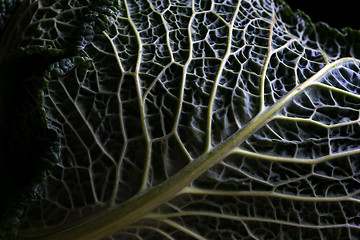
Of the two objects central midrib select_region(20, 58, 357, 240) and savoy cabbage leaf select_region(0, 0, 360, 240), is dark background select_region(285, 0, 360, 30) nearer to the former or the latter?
savoy cabbage leaf select_region(0, 0, 360, 240)

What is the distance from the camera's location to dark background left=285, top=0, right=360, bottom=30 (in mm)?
4180

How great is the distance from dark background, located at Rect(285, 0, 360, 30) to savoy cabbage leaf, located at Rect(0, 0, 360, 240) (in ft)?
6.80

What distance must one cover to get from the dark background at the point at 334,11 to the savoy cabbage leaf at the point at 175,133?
2.07 metres

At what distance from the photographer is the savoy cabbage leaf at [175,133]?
2.18 metres

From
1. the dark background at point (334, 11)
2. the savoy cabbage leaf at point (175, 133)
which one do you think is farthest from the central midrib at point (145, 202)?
the dark background at point (334, 11)

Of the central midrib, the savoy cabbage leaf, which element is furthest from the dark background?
the central midrib

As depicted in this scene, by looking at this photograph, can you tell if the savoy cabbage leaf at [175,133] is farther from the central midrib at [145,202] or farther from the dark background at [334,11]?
the dark background at [334,11]

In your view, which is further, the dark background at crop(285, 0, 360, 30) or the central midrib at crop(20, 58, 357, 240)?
the dark background at crop(285, 0, 360, 30)

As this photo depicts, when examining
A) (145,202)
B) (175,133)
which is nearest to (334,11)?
(175,133)

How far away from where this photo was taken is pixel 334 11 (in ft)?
14.0

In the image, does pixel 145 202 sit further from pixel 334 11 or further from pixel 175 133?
pixel 334 11

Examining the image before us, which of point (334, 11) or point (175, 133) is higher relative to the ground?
point (175, 133)

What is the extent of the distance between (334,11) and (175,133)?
2970 millimetres

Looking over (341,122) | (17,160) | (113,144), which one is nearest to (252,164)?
(341,122)
